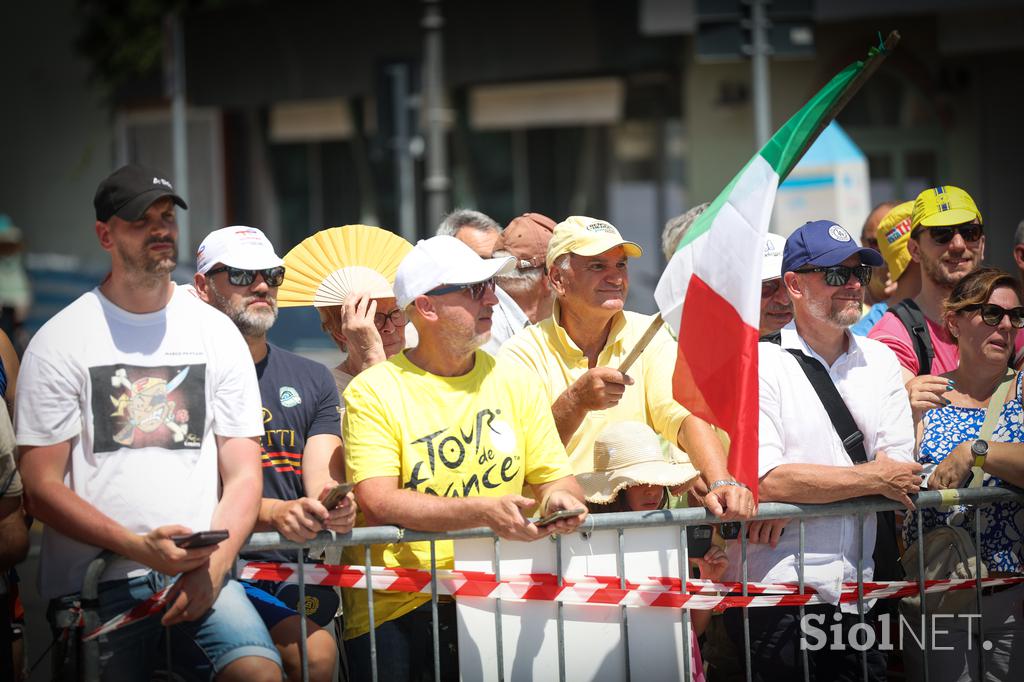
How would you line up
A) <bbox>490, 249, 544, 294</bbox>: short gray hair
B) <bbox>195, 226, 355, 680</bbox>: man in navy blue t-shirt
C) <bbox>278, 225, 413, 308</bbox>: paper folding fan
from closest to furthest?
<bbox>195, 226, 355, 680</bbox>: man in navy blue t-shirt
<bbox>278, 225, 413, 308</bbox>: paper folding fan
<bbox>490, 249, 544, 294</bbox>: short gray hair

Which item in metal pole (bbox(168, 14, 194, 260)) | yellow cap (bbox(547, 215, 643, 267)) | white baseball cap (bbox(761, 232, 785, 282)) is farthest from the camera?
metal pole (bbox(168, 14, 194, 260))

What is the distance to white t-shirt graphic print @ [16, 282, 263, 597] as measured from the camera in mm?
4039

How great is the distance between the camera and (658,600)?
4.44 meters

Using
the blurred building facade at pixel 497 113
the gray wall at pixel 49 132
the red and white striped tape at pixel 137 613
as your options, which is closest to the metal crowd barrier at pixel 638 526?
the red and white striped tape at pixel 137 613

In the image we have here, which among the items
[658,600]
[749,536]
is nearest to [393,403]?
[658,600]

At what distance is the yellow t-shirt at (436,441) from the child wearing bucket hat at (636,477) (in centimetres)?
26

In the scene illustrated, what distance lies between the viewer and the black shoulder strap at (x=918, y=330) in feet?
18.5

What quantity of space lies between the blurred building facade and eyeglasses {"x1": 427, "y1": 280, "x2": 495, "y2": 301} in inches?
348

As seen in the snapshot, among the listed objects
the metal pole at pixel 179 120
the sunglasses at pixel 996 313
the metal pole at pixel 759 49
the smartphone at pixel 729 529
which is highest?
the metal pole at pixel 179 120

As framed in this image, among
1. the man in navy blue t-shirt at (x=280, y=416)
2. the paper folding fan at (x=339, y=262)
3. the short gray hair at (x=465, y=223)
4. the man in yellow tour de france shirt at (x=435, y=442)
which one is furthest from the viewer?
the short gray hair at (x=465, y=223)

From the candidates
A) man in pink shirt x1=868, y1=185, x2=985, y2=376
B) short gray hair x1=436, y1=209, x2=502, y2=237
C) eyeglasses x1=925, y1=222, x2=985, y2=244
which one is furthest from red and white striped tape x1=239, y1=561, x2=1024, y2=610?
short gray hair x1=436, y1=209, x2=502, y2=237

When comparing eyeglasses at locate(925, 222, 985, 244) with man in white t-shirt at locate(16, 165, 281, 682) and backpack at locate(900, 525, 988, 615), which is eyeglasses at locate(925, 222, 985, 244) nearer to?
backpack at locate(900, 525, 988, 615)

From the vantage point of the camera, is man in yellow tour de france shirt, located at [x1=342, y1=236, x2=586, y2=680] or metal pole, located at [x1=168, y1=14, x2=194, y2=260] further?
metal pole, located at [x1=168, y1=14, x2=194, y2=260]

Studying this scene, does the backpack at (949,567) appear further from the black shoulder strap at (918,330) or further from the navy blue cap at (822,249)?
the navy blue cap at (822,249)
